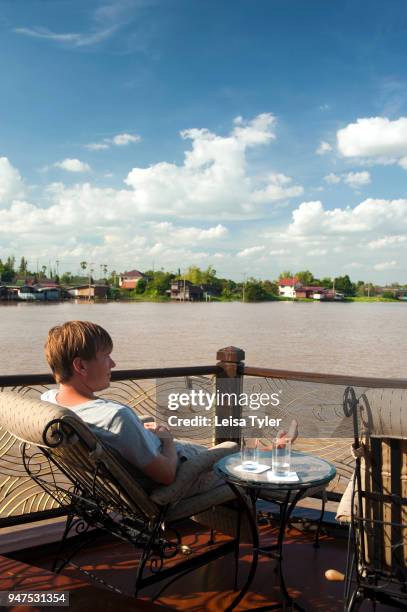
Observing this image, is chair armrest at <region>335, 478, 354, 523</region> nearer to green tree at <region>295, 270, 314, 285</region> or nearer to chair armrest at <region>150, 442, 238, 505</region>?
chair armrest at <region>150, 442, 238, 505</region>

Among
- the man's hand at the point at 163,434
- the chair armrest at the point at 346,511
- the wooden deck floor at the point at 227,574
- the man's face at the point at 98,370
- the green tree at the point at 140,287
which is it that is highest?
the green tree at the point at 140,287

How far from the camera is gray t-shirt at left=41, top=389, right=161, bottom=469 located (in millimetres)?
2189

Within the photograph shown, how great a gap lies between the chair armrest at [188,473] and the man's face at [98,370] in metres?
0.48

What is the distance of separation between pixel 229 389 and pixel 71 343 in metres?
1.83

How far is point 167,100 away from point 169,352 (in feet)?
42.6

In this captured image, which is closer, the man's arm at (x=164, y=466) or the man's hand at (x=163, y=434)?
the man's arm at (x=164, y=466)

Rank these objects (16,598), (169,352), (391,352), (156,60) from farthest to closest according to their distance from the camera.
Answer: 1. (391,352)
2. (169,352)
3. (156,60)
4. (16,598)

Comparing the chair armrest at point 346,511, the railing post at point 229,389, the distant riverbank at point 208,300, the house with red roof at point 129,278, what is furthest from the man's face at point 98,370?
the house with red roof at point 129,278

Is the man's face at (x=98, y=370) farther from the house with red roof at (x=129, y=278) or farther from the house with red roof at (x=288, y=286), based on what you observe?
the house with red roof at (x=288, y=286)

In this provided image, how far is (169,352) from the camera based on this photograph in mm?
30922

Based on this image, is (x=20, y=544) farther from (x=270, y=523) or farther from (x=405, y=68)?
(x=405, y=68)

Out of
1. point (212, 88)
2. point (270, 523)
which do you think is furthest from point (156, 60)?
point (270, 523)

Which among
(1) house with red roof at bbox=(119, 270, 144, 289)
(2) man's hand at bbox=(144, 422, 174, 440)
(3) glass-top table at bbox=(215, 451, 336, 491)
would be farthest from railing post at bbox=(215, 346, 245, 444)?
(1) house with red roof at bbox=(119, 270, 144, 289)

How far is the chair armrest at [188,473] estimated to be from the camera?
225cm
